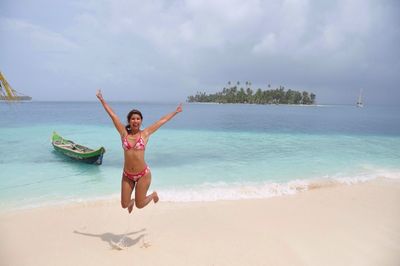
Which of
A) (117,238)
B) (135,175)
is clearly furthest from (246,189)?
(135,175)

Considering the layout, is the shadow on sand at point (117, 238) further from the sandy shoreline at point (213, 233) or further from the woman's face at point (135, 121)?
the woman's face at point (135, 121)

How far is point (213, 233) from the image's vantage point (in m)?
5.40

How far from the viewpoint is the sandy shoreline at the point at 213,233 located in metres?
4.54

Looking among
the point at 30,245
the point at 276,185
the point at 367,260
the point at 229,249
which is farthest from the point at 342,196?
the point at 30,245


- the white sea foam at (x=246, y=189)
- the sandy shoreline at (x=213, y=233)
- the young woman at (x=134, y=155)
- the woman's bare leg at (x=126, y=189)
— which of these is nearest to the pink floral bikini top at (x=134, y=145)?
the young woman at (x=134, y=155)

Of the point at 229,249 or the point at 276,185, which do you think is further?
the point at 276,185

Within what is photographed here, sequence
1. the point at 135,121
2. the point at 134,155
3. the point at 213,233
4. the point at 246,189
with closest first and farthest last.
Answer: the point at 135,121 → the point at 134,155 → the point at 213,233 → the point at 246,189

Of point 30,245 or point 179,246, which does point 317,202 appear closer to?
point 179,246

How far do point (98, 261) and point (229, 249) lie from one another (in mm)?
2147

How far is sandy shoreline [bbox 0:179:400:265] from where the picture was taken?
454cm

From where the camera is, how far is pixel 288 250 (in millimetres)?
4781

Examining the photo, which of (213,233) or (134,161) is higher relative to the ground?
(134,161)

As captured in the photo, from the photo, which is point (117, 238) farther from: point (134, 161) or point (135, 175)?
point (134, 161)

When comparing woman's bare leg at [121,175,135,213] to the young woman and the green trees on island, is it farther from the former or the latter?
the green trees on island
